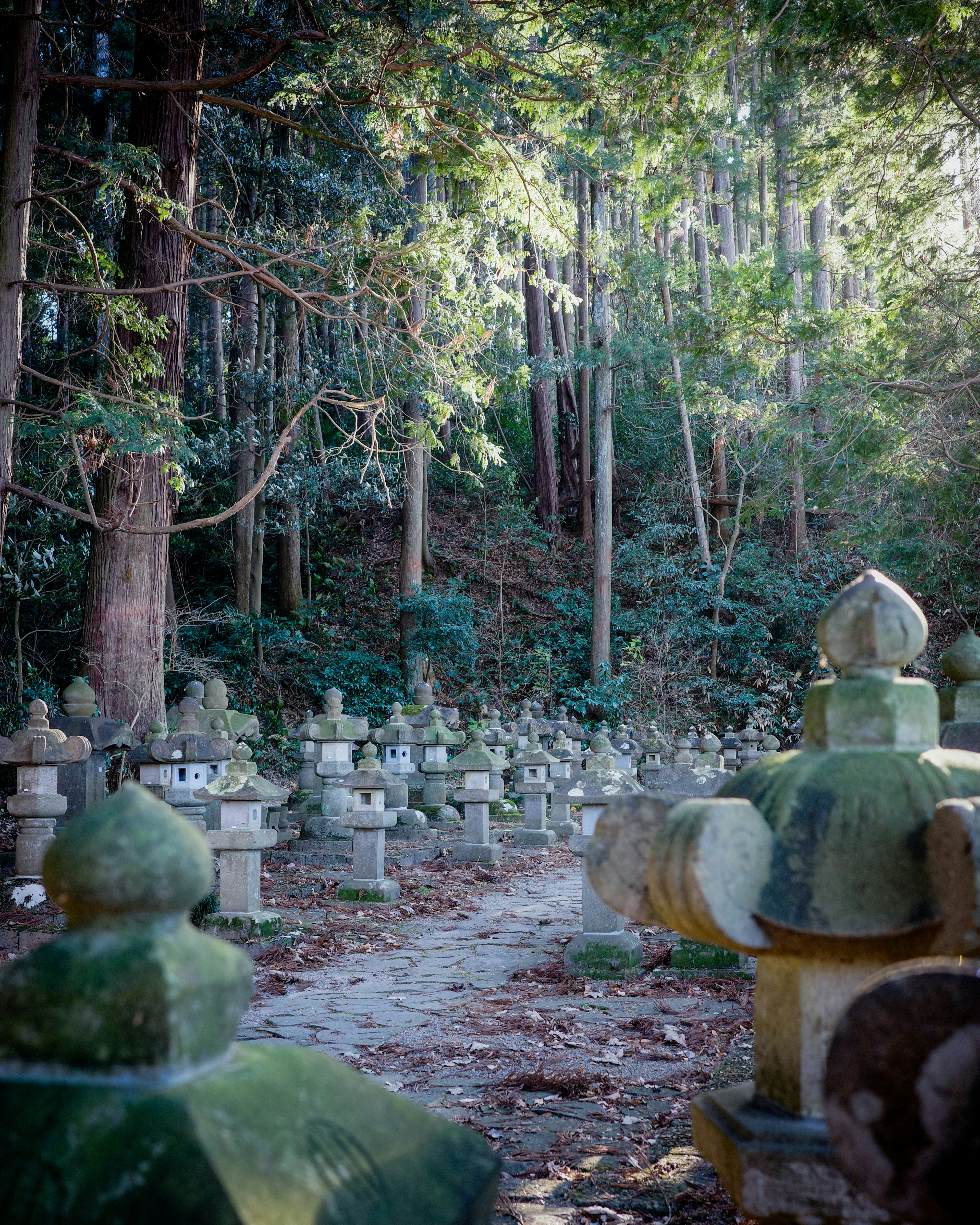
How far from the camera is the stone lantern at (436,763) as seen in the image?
46.5ft

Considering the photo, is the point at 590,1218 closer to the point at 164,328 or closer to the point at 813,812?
the point at 813,812

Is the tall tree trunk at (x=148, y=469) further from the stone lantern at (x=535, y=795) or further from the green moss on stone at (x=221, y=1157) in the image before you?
the green moss on stone at (x=221, y=1157)

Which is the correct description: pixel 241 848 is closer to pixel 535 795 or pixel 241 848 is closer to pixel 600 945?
pixel 600 945

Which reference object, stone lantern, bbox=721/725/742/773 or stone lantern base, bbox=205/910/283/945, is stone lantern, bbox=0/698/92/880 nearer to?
stone lantern base, bbox=205/910/283/945

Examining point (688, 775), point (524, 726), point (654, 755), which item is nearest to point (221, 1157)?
point (688, 775)

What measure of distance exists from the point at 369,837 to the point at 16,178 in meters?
6.42

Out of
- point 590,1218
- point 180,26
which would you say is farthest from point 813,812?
point 180,26

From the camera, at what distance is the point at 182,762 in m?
9.39

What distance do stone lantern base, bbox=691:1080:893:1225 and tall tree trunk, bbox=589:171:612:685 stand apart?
64.8ft

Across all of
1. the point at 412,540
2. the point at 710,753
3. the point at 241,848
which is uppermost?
the point at 412,540

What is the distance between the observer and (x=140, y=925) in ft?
3.95

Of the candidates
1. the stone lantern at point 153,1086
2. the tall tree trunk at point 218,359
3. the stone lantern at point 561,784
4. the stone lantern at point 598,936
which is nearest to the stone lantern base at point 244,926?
the stone lantern at point 598,936

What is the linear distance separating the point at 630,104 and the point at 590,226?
15340 mm

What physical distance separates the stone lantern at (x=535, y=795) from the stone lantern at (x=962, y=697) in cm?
869
